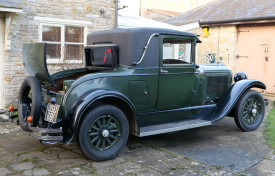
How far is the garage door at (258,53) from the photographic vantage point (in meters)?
10.4

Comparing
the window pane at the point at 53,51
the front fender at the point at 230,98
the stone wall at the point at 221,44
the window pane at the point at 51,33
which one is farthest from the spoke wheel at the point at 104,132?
the stone wall at the point at 221,44

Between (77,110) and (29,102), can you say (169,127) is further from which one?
(29,102)

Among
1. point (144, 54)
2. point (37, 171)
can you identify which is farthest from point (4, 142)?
point (144, 54)

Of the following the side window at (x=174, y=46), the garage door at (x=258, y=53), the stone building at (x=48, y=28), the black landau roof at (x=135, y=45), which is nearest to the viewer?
the black landau roof at (x=135, y=45)

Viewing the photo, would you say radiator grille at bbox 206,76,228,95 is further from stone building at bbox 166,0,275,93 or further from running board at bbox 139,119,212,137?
stone building at bbox 166,0,275,93

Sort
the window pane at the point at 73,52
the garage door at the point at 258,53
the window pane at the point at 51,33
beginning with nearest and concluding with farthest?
the window pane at the point at 51,33 → the window pane at the point at 73,52 → the garage door at the point at 258,53

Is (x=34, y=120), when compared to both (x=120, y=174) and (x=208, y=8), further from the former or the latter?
(x=208, y=8)

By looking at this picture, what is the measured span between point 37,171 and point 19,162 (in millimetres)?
467

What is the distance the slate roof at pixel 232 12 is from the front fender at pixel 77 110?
780cm

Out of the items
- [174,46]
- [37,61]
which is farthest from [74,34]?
[37,61]

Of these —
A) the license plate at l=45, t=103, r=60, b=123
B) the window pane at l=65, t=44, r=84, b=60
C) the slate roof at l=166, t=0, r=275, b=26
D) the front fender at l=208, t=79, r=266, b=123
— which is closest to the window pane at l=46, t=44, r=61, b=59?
the window pane at l=65, t=44, r=84, b=60

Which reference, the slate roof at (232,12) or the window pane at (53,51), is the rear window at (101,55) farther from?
the slate roof at (232,12)

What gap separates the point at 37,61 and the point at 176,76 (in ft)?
7.15

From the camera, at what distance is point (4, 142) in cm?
509
